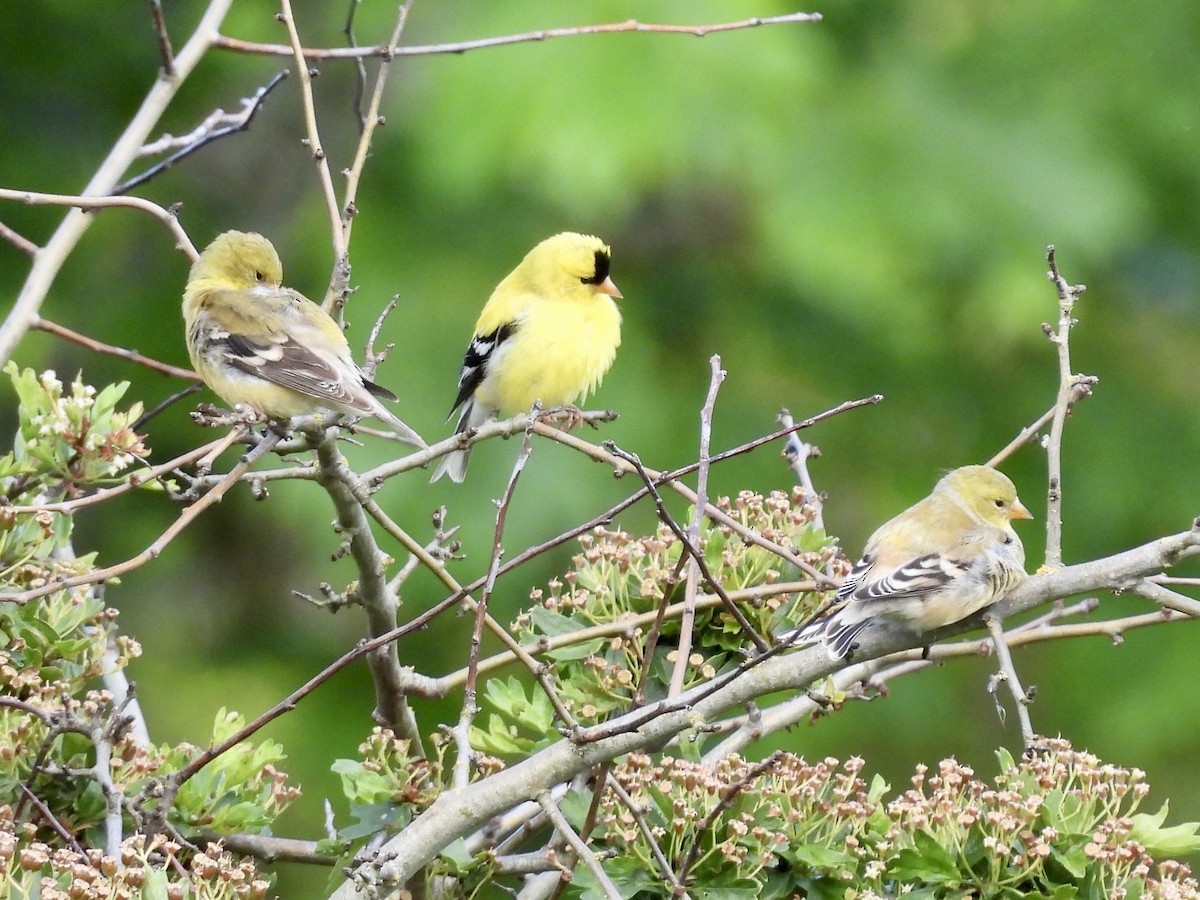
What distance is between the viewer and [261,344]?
12.4 feet

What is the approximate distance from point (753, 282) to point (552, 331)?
193 inches

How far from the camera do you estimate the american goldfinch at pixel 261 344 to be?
3660 mm

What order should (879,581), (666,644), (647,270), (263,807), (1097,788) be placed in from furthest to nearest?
(647,270), (879,581), (666,644), (263,807), (1097,788)

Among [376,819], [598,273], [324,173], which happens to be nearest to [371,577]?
[376,819]

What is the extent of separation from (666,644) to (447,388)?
200 inches

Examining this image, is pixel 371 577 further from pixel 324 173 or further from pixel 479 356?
pixel 479 356

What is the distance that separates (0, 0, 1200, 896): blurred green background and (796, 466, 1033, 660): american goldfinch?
3996 mm

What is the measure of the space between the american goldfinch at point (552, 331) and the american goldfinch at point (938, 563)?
123cm

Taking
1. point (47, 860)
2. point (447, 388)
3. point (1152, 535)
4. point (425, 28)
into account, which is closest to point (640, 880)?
→ point (47, 860)

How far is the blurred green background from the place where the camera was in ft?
26.3

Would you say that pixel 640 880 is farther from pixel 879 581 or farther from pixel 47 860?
pixel 879 581

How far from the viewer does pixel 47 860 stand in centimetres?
208

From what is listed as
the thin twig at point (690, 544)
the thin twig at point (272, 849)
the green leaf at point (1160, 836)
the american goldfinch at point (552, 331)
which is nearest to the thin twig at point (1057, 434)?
the green leaf at point (1160, 836)

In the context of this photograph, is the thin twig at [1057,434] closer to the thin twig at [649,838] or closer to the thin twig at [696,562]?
the thin twig at [696,562]
